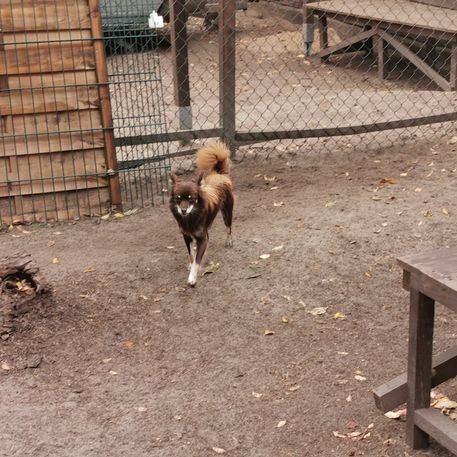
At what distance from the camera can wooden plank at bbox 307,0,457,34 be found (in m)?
9.87

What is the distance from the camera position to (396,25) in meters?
10.6

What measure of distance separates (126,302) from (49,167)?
6.18ft

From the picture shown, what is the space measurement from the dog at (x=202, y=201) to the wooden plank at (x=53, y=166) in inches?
42.4

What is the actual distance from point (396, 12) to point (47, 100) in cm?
617

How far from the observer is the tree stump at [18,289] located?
4.87 meters

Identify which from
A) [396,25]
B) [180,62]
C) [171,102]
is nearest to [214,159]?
[180,62]

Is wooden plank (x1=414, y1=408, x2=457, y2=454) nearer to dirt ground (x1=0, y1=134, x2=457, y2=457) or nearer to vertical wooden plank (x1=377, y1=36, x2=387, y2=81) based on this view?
dirt ground (x1=0, y1=134, x2=457, y2=457)

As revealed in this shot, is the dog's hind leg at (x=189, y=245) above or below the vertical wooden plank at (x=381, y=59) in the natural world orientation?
below

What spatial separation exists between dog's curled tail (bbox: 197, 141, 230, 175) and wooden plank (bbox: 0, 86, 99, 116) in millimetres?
1112

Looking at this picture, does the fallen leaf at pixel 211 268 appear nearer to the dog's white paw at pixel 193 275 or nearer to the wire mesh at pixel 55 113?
the dog's white paw at pixel 193 275

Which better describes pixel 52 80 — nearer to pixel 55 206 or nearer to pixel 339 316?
pixel 55 206

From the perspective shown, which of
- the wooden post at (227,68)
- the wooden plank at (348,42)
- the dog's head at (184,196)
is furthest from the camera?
the wooden plank at (348,42)

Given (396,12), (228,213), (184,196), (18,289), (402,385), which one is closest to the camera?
(402,385)

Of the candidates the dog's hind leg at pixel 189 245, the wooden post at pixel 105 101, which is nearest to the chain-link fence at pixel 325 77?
the wooden post at pixel 105 101
